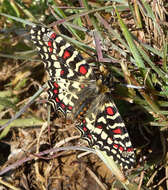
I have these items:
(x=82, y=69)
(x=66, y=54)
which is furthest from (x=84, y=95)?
(x=66, y=54)

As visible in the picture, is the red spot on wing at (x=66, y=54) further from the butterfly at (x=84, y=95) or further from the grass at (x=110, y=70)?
the grass at (x=110, y=70)

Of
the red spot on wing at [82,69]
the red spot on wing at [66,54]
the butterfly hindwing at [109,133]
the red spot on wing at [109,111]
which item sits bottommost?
the butterfly hindwing at [109,133]

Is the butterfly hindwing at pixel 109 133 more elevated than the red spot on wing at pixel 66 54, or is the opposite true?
the red spot on wing at pixel 66 54

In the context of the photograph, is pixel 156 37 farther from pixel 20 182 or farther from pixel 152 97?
pixel 20 182

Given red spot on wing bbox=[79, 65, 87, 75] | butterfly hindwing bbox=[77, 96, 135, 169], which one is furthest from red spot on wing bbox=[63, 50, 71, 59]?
butterfly hindwing bbox=[77, 96, 135, 169]

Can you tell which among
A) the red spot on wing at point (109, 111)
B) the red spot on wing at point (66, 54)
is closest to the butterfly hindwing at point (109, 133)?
the red spot on wing at point (109, 111)

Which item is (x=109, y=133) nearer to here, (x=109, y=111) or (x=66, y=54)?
(x=109, y=111)

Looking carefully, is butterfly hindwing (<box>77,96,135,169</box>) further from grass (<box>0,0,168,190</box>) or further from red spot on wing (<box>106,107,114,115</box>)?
grass (<box>0,0,168,190</box>)

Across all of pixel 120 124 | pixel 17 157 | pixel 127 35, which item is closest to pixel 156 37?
pixel 127 35
